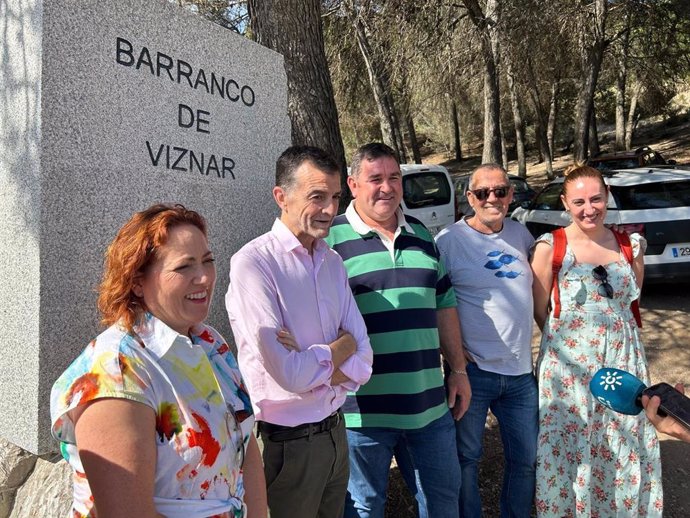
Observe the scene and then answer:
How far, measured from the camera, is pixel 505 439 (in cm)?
276

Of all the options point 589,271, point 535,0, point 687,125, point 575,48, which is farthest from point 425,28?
point 687,125

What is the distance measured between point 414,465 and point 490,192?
1349 millimetres

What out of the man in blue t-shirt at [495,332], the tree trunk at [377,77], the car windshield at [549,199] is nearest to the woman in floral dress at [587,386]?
the man in blue t-shirt at [495,332]

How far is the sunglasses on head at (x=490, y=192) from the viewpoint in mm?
2654

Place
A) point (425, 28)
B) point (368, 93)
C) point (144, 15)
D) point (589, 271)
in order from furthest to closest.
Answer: point (368, 93) → point (425, 28) → point (589, 271) → point (144, 15)

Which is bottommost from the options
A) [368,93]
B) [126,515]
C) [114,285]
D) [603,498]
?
[603,498]

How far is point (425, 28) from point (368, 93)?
695 cm

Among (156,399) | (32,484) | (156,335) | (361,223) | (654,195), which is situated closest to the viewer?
(156,399)

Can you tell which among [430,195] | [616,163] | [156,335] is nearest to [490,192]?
[156,335]

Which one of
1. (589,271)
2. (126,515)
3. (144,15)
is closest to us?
(126,515)

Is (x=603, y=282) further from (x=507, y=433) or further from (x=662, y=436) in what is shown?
(x=662, y=436)

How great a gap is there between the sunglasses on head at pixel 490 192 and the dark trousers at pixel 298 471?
4.53 feet

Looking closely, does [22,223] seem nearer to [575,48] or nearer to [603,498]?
A: [603,498]

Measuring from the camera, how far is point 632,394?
1.86m
